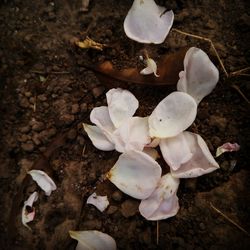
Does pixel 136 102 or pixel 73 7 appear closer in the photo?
pixel 136 102

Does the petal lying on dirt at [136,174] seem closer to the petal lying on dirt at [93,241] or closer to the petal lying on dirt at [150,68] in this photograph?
the petal lying on dirt at [93,241]

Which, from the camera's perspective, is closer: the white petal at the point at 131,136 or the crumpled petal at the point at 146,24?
the white petal at the point at 131,136

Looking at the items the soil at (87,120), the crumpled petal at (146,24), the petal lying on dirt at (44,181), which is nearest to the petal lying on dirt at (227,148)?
the soil at (87,120)

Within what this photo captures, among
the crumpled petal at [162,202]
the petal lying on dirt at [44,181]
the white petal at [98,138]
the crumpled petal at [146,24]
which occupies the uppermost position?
the crumpled petal at [146,24]

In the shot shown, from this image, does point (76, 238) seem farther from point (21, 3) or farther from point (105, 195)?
point (21, 3)

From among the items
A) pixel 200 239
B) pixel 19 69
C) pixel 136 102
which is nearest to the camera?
pixel 200 239

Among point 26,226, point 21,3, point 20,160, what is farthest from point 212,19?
point 26,226
